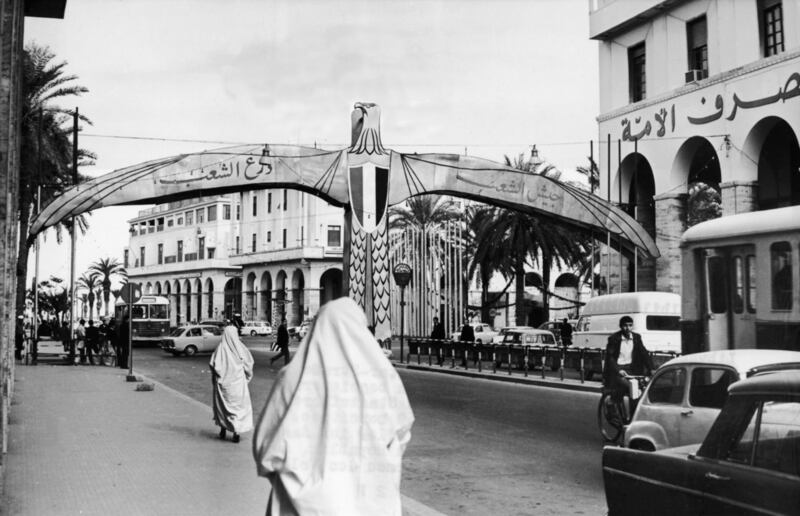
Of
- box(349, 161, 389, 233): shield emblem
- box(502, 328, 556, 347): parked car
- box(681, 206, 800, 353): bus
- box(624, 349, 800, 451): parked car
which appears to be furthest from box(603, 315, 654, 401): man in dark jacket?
box(502, 328, 556, 347): parked car

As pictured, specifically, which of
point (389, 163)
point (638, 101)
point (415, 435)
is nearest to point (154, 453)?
point (415, 435)

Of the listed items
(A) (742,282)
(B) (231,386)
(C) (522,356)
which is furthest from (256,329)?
(A) (742,282)

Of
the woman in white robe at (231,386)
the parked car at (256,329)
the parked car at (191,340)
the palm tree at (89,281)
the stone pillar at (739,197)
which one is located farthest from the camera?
the palm tree at (89,281)

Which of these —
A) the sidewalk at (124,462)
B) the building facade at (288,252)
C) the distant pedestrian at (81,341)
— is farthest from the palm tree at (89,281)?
the sidewalk at (124,462)

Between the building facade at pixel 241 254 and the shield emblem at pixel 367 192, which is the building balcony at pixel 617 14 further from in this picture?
the building facade at pixel 241 254

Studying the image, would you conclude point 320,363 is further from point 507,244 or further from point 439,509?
point 507,244

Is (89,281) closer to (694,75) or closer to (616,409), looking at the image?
(616,409)

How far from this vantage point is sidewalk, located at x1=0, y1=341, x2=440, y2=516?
22.9 ft

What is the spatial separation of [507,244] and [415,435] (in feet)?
80.6

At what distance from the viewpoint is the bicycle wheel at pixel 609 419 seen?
9903 millimetres

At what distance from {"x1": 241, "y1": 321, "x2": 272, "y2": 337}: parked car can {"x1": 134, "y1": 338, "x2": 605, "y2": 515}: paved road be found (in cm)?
4061

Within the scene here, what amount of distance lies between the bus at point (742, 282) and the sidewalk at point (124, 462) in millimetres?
2777

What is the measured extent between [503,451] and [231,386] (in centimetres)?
361

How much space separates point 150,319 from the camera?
1916 inches
